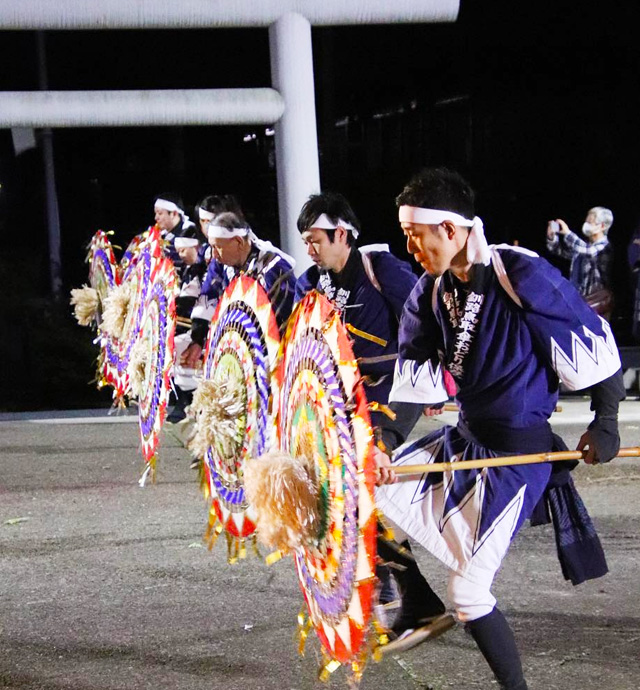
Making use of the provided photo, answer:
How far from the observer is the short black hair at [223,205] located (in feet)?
23.1

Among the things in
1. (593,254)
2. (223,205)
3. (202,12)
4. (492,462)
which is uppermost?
(202,12)

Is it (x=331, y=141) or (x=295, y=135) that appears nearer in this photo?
(x=295, y=135)

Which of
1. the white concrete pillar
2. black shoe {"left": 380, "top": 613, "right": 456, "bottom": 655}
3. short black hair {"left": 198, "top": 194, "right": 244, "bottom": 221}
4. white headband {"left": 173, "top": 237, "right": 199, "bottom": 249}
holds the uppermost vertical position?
the white concrete pillar

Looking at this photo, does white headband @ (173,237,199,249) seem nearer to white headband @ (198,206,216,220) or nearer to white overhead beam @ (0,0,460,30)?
white headband @ (198,206,216,220)

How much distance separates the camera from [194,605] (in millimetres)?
4973

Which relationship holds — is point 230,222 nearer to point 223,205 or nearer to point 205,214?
point 223,205

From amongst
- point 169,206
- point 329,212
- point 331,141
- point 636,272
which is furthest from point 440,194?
point 331,141

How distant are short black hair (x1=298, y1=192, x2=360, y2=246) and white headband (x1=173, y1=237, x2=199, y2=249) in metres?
3.63

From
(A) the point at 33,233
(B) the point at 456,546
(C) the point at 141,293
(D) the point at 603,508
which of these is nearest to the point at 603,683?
(B) the point at 456,546

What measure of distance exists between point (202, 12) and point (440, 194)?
24.2 ft

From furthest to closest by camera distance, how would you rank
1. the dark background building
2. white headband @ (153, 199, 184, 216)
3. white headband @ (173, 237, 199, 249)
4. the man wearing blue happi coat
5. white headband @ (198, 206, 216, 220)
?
1. the dark background building
2. white headband @ (153, 199, 184, 216)
3. white headband @ (173, 237, 199, 249)
4. white headband @ (198, 206, 216, 220)
5. the man wearing blue happi coat

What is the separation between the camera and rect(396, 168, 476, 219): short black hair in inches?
138

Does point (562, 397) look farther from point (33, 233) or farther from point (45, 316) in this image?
point (33, 233)

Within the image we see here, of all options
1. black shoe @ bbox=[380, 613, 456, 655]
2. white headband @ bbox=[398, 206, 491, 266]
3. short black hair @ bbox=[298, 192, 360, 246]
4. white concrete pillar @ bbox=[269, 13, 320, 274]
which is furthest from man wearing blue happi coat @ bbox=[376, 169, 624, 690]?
white concrete pillar @ bbox=[269, 13, 320, 274]
